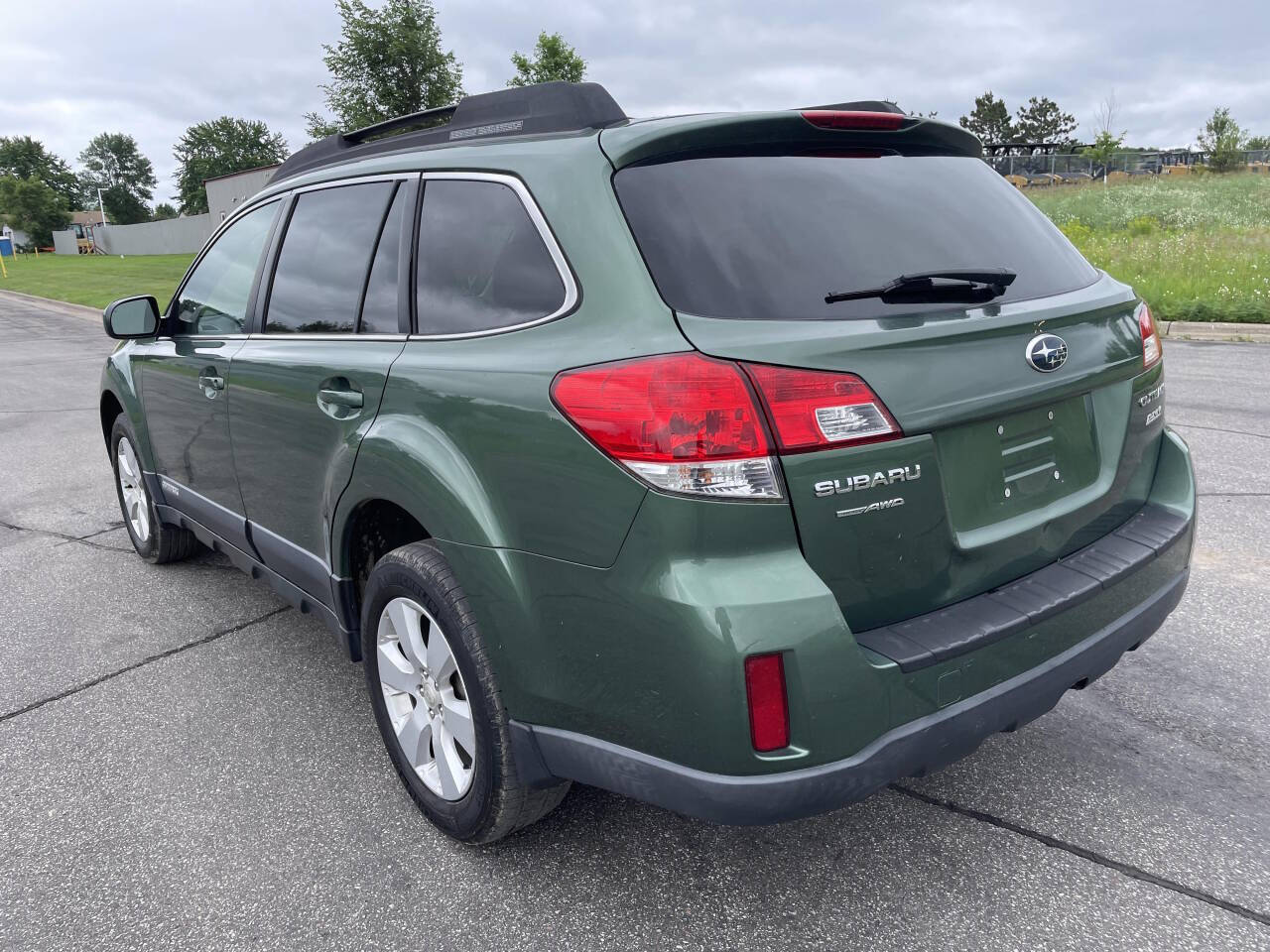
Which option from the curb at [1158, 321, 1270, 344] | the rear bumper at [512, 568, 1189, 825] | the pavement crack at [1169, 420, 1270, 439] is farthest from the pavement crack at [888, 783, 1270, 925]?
the curb at [1158, 321, 1270, 344]

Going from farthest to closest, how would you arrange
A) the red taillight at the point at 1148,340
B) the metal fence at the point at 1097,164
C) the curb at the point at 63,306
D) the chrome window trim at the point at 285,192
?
the metal fence at the point at 1097,164
the curb at the point at 63,306
the chrome window trim at the point at 285,192
the red taillight at the point at 1148,340


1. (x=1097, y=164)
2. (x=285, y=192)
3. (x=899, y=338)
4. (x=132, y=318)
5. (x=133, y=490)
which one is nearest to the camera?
(x=899, y=338)

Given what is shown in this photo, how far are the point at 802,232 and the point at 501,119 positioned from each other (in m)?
0.95

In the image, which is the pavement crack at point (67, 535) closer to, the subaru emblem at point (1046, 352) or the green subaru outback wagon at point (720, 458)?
the green subaru outback wagon at point (720, 458)

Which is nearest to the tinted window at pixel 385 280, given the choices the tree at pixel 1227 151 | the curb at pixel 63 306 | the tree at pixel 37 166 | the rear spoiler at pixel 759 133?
the rear spoiler at pixel 759 133

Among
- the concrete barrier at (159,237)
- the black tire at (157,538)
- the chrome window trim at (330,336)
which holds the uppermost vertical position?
the concrete barrier at (159,237)

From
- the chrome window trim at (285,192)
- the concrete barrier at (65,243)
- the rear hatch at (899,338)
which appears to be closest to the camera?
the rear hatch at (899,338)

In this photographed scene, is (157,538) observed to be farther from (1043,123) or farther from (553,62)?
(1043,123)

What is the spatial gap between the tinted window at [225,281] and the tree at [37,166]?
142m

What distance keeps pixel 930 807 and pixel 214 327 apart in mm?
3031

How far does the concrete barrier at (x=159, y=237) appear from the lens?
60969mm

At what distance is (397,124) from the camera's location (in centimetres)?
314

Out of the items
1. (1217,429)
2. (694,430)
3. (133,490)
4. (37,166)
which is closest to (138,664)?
(133,490)

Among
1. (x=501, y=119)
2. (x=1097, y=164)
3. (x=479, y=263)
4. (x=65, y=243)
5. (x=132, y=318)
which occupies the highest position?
(x=65, y=243)
